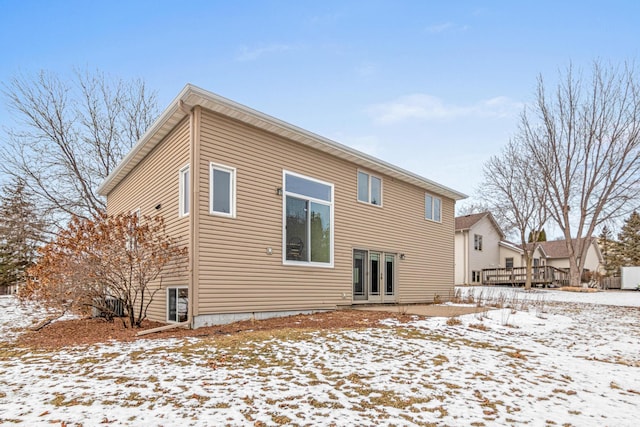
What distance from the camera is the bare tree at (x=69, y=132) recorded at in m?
18.4

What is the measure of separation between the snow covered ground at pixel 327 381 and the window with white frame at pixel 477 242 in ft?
70.0

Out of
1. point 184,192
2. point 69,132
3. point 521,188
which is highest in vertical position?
point 69,132

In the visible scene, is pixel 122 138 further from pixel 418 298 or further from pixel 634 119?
pixel 634 119

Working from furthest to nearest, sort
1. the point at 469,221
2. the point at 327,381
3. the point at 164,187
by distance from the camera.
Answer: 1. the point at 469,221
2. the point at 164,187
3. the point at 327,381

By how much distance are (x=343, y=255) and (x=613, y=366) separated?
6.15 metres

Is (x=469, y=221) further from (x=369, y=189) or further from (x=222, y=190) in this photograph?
(x=222, y=190)

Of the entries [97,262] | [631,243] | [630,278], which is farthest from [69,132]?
[631,243]

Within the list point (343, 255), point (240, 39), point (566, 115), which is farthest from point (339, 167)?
point (566, 115)

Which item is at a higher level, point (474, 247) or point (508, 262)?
point (474, 247)

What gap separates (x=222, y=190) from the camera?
804 cm

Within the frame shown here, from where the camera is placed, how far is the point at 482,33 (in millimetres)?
13883

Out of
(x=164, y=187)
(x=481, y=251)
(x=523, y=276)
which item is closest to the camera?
(x=164, y=187)

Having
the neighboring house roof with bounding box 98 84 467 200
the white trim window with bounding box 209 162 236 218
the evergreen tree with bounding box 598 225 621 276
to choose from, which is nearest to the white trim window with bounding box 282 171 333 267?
the neighboring house roof with bounding box 98 84 467 200

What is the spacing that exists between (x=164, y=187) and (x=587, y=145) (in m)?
22.5
